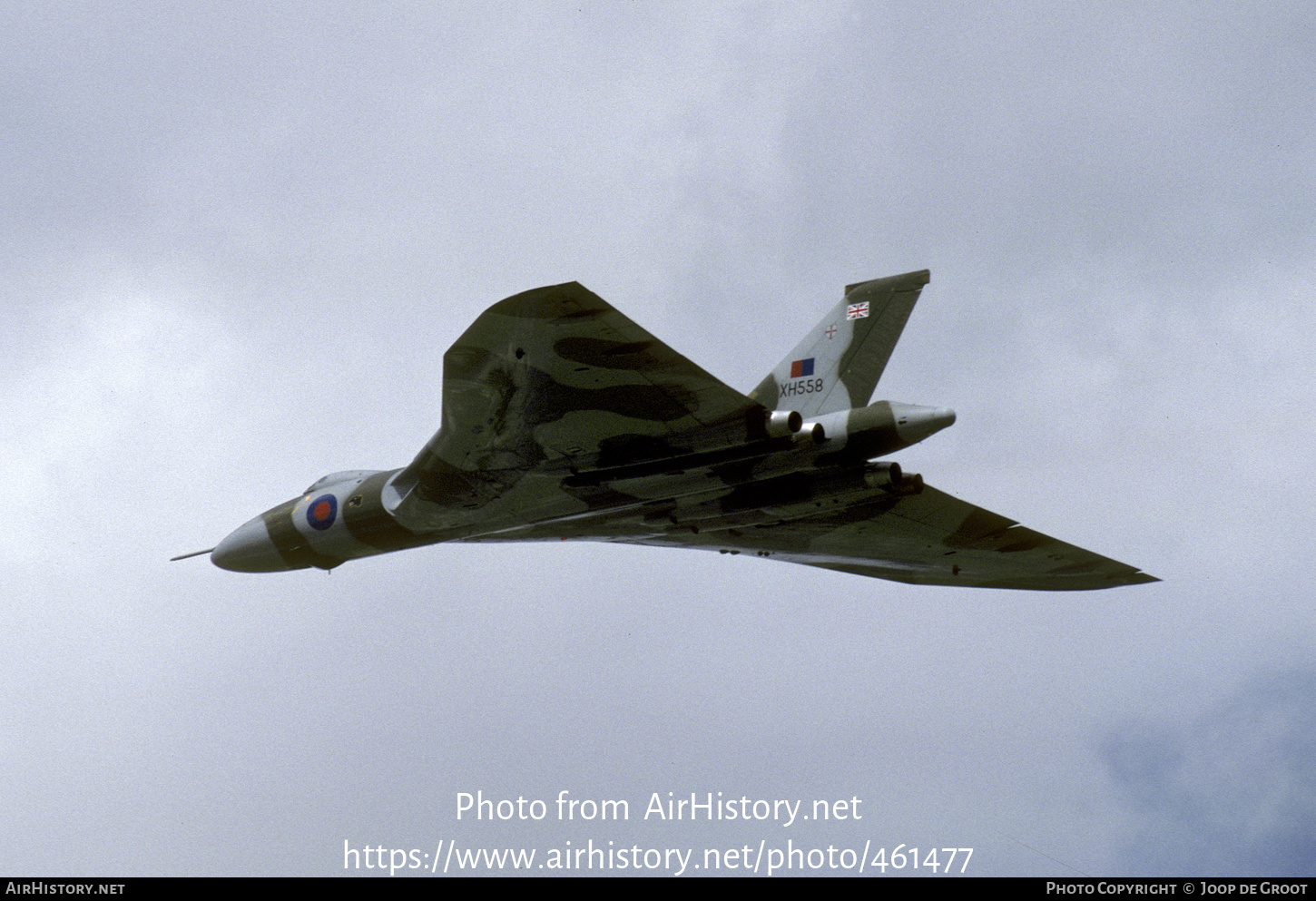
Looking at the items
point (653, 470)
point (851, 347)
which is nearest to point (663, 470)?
point (653, 470)

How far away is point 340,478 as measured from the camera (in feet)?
91.8

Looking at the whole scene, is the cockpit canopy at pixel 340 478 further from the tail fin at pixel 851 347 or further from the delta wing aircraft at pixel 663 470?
the tail fin at pixel 851 347

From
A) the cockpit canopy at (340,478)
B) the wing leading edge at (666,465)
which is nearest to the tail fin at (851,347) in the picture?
the wing leading edge at (666,465)

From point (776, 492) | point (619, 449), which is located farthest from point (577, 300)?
point (776, 492)

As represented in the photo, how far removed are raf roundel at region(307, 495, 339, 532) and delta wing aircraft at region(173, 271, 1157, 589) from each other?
4 centimetres

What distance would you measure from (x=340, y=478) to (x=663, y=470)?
8.31m

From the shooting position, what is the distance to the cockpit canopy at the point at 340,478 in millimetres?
27562

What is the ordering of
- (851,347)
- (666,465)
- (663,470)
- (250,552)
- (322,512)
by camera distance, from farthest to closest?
(250,552)
(322,512)
(851,347)
(663,470)
(666,465)

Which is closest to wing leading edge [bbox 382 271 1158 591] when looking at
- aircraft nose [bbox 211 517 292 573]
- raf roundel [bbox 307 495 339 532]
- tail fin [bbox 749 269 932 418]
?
tail fin [bbox 749 269 932 418]

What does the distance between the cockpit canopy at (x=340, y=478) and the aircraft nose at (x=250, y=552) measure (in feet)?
4.16

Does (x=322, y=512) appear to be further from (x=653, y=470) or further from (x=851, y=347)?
(x=851, y=347)

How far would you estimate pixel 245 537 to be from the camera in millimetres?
28297

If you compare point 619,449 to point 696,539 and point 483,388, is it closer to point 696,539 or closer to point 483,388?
point 483,388
